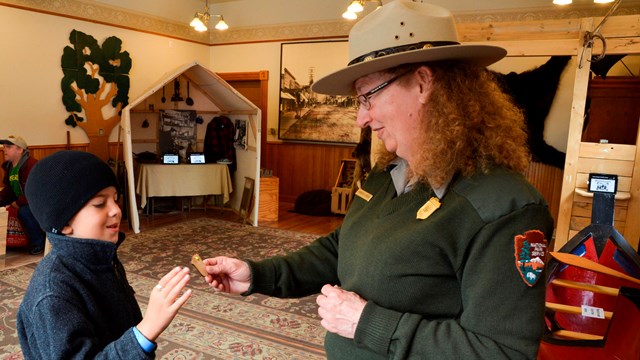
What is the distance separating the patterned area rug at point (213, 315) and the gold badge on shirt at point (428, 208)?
1996 millimetres

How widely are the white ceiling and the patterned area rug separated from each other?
13.0 feet

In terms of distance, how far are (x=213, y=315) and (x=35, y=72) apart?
175 inches

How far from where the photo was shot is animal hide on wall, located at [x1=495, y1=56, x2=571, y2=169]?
→ 18.2 ft

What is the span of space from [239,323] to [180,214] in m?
3.72

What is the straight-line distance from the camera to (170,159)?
5855 mm

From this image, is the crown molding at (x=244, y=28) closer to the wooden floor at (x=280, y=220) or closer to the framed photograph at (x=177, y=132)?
the framed photograph at (x=177, y=132)

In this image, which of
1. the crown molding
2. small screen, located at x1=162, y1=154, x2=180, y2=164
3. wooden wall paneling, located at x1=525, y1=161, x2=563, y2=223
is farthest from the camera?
small screen, located at x1=162, y1=154, x2=180, y2=164

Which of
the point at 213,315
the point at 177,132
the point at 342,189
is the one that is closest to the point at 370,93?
the point at 213,315

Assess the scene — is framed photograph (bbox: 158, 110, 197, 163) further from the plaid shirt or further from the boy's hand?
the boy's hand

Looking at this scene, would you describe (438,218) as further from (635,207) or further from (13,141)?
(13,141)

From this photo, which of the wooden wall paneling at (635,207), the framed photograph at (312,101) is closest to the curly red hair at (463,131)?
the wooden wall paneling at (635,207)

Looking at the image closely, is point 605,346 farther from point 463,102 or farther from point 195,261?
point 195,261

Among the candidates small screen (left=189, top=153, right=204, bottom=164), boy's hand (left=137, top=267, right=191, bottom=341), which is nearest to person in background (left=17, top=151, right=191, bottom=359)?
boy's hand (left=137, top=267, right=191, bottom=341)

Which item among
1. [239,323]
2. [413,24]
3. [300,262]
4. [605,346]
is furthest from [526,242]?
[239,323]
